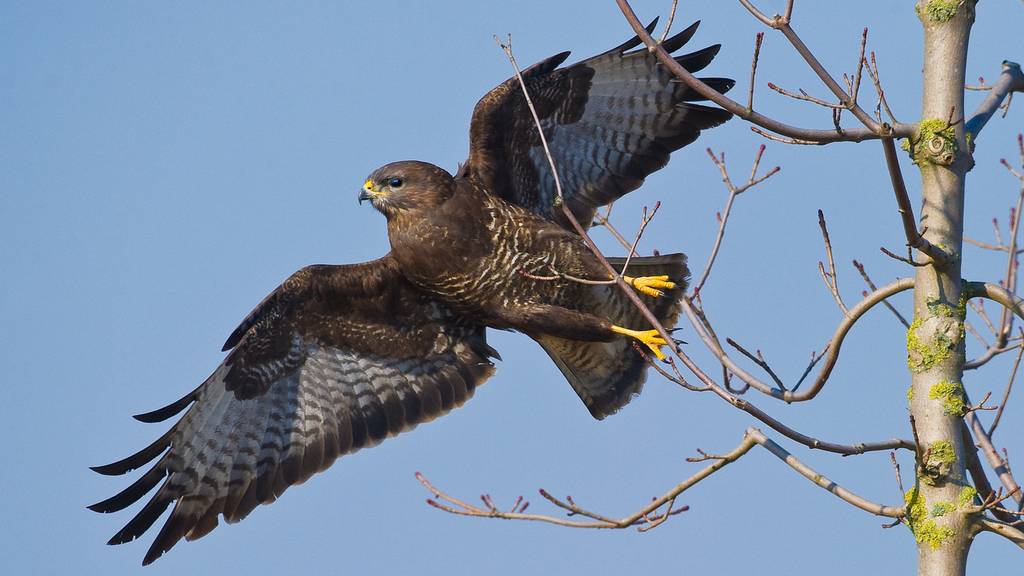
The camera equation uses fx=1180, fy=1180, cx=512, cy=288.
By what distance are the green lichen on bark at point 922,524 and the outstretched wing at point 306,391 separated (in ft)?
13.9

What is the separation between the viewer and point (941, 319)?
4.38 metres

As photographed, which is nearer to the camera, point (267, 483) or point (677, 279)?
point (677, 279)

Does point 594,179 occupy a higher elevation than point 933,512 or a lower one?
higher

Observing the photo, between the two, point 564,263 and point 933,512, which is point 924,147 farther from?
point 564,263

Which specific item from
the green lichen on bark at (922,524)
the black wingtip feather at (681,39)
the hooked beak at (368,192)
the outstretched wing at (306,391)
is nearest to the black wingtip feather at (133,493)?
the outstretched wing at (306,391)

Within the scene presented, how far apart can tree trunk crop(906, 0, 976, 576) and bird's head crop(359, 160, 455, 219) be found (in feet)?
11.4

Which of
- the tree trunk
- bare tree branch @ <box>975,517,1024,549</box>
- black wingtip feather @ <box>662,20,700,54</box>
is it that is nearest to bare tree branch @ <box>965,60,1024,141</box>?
the tree trunk

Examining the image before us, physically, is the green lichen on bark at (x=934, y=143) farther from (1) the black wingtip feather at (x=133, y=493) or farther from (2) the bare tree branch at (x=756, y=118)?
(1) the black wingtip feather at (x=133, y=493)

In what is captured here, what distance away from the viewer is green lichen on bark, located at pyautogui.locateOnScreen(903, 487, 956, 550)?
13.9 ft

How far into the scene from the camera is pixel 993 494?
4.15 metres

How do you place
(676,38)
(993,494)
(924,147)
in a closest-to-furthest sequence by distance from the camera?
(993,494) → (924,147) → (676,38)

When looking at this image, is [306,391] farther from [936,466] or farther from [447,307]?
[936,466]

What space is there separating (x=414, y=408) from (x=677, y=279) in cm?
212

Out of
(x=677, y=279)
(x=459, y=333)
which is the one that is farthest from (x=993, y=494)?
(x=459, y=333)
